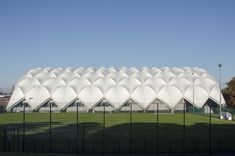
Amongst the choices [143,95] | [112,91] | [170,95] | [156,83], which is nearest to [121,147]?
[112,91]

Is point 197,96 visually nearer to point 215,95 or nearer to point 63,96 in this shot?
point 215,95

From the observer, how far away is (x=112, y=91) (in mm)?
104750

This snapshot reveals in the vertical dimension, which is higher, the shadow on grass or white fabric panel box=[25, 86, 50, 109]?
white fabric panel box=[25, 86, 50, 109]

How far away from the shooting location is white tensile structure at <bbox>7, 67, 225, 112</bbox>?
103 m

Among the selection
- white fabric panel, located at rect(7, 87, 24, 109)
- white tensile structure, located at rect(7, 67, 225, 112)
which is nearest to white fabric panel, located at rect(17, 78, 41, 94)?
white tensile structure, located at rect(7, 67, 225, 112)

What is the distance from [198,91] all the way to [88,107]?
29035 mm

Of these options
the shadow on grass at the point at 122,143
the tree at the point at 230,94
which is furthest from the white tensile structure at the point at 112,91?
the shadow on grass at the point at 122,143

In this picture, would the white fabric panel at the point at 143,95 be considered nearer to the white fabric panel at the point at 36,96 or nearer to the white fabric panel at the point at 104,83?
the white fabric panel at the point at 104,83

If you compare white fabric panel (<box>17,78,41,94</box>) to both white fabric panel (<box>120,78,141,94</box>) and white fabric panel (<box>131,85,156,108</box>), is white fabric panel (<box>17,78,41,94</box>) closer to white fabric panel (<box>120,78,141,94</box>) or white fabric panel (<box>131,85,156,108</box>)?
white fabric panel (<box>120,78,141,94</box>)

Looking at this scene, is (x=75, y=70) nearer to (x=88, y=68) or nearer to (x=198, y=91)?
(x=88, y=68)

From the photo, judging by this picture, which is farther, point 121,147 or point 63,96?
point 63,96

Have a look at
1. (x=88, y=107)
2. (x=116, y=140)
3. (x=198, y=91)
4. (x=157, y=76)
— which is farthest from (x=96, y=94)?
(x=116, y=140)

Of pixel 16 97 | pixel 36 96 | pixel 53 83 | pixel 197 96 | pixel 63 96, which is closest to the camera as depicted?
pixel 63 96

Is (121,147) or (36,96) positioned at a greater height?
(36,96)
